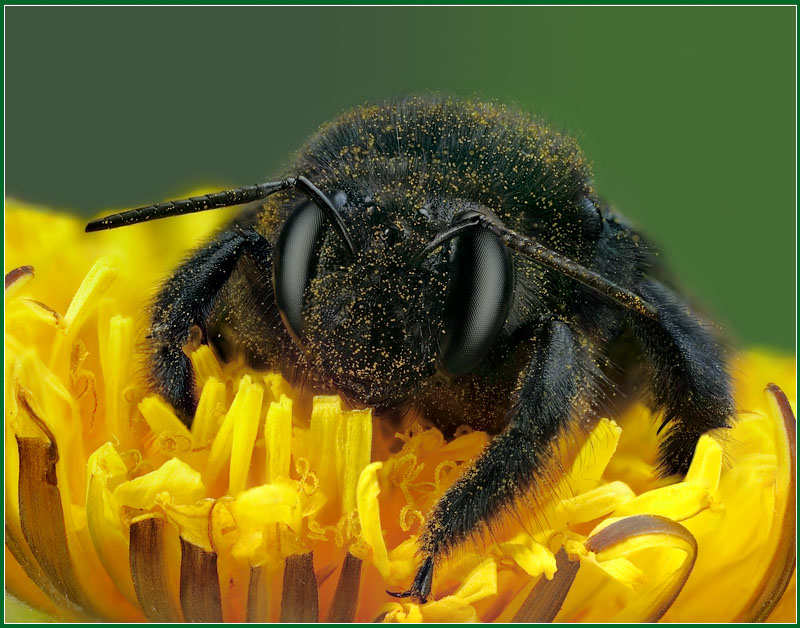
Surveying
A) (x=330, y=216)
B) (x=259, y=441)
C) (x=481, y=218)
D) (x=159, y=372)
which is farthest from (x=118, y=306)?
(x=481, y=218)

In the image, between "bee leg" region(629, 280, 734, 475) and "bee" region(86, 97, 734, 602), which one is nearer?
"bee" region(86, 97, 734, 602)

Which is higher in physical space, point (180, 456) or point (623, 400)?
point (623, 400)

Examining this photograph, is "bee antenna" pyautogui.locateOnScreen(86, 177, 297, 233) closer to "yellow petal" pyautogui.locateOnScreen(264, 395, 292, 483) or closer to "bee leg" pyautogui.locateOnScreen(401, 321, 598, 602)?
"yellow petal" pyautogui.locateOnScreen(264, 395, 292, 483)

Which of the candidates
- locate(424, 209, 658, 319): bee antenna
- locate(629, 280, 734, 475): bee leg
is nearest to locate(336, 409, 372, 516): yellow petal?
locate(424, 209, 658, 319): bee antenna

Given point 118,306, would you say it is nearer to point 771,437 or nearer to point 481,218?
point 481,218

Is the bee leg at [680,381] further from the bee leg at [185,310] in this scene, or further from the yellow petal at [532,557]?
the bee leg at [185,310]

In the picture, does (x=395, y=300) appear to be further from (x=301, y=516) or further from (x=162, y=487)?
(x=162, y=487)

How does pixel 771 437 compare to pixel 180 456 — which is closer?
pixel 180 456
